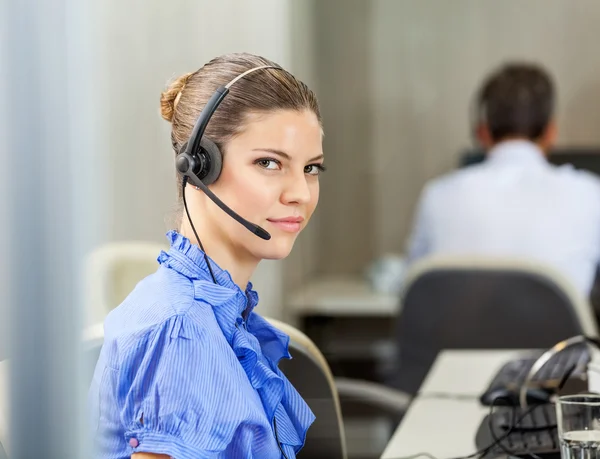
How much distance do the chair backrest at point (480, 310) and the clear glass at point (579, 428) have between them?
1034 mm

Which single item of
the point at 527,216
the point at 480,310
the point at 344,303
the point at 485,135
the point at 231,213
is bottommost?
the point at 344,303

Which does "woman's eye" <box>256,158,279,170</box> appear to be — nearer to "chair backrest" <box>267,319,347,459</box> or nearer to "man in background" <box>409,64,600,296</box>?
"chair backrest" <box>267,319,347,459</box>

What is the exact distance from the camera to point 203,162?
0.66 m

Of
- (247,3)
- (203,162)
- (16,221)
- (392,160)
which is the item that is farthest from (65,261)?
(392,160)

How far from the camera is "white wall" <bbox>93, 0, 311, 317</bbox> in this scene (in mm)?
597

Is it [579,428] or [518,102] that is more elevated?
[518,102]

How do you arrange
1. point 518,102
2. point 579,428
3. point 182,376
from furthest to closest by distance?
point 518,102 < point 579,428 < point 182,376

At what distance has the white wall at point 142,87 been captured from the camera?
60 centimetres

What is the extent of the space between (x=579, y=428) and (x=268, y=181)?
Answer: 1.23ft

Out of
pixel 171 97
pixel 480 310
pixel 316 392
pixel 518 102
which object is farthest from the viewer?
pixel 518 102

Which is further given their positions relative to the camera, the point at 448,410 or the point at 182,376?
the point at 448,410

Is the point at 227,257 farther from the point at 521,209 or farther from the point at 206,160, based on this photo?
the point at 521,209

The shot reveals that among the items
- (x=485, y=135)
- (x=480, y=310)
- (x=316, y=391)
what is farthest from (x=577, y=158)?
(x=316, y=391)

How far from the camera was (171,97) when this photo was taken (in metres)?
0.71
